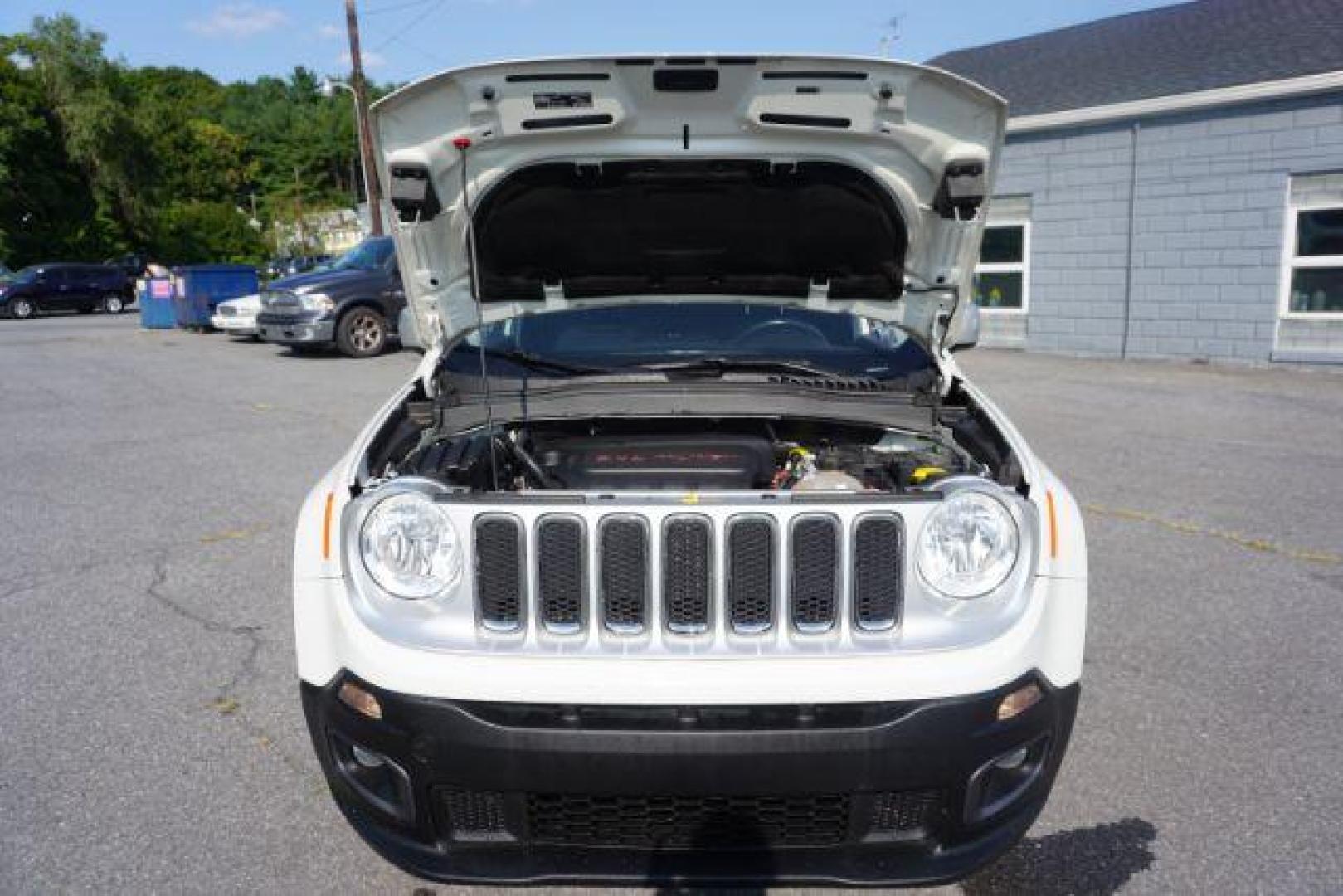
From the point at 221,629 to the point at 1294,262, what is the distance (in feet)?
42.3

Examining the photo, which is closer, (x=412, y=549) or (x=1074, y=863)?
(x=412, y=549)

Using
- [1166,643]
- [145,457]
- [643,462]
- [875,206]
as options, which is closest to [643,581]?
[643,462]

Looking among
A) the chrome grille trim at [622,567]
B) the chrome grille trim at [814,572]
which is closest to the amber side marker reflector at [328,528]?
the chrome grille trim at [622,567]

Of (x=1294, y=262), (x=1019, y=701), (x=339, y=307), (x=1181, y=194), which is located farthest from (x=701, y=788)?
(x=1181, y=194)

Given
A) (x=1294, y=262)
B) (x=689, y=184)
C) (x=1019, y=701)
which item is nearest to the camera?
(x=1019, y=701)

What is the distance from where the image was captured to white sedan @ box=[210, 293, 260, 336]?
16.1 m

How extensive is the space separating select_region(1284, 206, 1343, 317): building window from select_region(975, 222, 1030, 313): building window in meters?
3.50

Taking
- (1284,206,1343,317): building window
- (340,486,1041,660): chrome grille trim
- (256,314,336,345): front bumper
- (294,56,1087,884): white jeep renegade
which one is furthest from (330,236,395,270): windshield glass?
(340,486,1041,660): chrome grille trim

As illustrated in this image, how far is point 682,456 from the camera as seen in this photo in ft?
9.42

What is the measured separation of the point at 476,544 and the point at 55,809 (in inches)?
70.1

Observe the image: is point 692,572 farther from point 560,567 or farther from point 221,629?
point 221,629

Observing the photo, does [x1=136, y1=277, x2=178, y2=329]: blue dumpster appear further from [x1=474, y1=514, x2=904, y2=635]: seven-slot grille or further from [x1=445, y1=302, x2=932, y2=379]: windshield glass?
[x1=474, y1=514, x2=904, y2=635]: seven-slot grille

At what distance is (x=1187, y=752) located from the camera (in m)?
3.12

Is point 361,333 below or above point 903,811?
above
